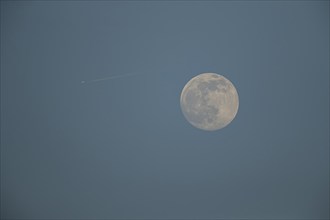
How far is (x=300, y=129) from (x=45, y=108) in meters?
7.23

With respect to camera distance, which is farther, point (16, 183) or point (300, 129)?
point (300, 129)

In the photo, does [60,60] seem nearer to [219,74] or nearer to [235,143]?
[219,74]

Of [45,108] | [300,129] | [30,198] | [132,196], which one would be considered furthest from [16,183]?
[300,129]

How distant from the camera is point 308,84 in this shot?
11.5 meters

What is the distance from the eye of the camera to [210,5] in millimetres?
11484

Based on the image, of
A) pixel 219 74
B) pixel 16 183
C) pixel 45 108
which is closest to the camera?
pixel 16 183

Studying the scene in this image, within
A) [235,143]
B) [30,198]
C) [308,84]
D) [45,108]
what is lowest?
[30,198]

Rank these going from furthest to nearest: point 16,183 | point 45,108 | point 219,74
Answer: point 219,74 → point 45,108 → point 16,183

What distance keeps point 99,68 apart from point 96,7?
1698mm

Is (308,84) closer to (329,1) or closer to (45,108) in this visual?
(329,1)

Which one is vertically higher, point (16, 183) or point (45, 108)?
point (45, 108)

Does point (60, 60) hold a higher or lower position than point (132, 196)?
higher

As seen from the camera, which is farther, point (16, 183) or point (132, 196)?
point (132, 196)

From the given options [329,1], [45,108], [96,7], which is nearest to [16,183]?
[45,108]
